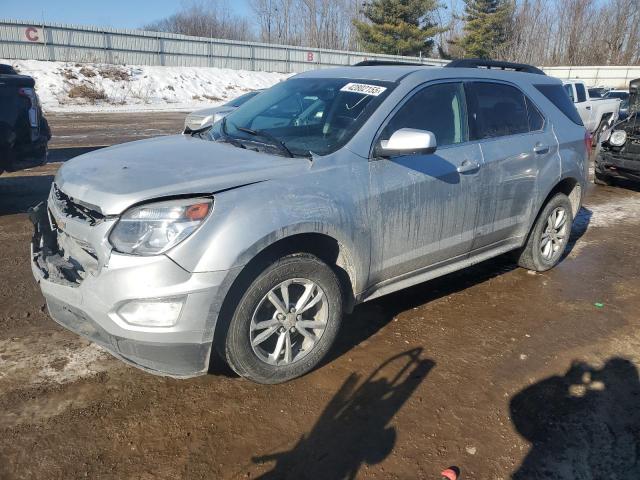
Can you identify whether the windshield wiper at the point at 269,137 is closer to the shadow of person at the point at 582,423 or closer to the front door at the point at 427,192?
the front door at the point at 427,192

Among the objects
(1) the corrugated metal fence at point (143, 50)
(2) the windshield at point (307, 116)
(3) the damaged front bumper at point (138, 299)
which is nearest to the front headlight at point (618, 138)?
(2) the windshield at point (307, 116)

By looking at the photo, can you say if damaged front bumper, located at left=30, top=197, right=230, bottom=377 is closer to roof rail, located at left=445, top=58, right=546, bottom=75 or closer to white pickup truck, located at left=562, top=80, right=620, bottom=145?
roof rail, located at left=445, top=58, right=546, bottom=75

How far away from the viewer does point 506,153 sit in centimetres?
425

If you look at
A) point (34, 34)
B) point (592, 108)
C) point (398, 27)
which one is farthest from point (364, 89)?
point (398, 27)

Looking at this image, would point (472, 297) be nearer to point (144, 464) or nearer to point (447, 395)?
point (447, 395)

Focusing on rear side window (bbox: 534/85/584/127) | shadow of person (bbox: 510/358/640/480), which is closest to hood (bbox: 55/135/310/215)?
shadow of person (bbox: 510/358/640/480)

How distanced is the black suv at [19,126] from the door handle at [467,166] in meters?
5.23

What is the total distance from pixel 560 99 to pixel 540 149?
2.63 feet

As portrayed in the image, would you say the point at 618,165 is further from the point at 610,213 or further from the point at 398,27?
the point at 398,27

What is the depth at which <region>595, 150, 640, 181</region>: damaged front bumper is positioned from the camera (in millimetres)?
8938

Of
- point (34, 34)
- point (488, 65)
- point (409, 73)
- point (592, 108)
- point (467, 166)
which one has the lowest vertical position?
point (467, 166)

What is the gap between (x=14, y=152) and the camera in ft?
20.7

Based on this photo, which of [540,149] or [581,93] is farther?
[581,93]

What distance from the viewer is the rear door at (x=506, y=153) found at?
413 cm
